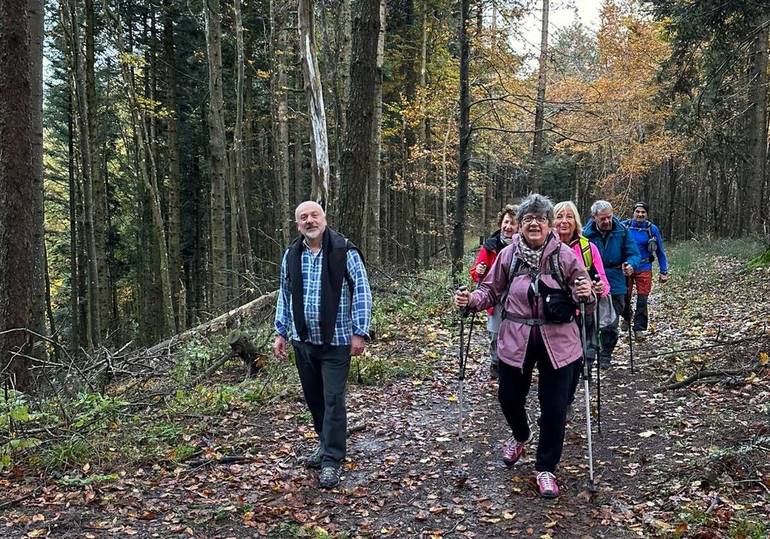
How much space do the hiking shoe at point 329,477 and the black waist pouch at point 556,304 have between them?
2.24 metres

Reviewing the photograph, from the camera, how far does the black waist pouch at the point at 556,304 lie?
168 inches

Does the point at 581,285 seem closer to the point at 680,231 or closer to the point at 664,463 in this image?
the point at 664,463

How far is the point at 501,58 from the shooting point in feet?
48.0

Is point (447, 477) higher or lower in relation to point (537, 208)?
lower

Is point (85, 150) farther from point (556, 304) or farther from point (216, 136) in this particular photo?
point (556, 304)

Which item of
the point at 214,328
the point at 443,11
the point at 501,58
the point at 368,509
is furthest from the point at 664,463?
the point at 443,11

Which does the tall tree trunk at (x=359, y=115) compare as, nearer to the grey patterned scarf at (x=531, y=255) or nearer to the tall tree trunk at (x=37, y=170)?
the tall tree trunk at (x=37, y=170)

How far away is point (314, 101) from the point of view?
899 centimetres

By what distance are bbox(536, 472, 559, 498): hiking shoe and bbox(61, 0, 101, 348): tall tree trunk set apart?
1137 centimetres

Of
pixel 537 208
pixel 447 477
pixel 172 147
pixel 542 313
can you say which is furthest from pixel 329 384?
pixel 172 147

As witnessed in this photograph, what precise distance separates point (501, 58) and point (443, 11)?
4.26m

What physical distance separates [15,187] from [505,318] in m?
6.02

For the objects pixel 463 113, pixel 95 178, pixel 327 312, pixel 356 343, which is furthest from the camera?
pixel 95 178

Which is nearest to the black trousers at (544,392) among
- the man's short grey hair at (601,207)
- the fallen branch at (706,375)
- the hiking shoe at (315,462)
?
the hiking shoe at (315,462)
